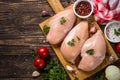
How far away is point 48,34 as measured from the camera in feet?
8.39

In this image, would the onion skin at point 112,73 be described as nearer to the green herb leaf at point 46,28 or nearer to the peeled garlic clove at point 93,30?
the peeled garlic clove at point 93,30

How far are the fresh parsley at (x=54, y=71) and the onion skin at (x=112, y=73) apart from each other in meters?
0.24

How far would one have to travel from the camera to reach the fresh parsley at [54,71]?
2.58m

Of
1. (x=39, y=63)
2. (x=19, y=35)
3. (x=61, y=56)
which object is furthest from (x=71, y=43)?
(x=19, y=35)

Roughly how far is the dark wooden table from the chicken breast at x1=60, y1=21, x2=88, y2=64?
0.51 feet

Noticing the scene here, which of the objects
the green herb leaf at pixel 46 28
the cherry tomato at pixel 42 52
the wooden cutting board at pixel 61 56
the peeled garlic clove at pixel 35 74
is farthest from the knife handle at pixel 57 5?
the peeled garlic clove at pixel 35 74

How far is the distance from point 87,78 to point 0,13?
0.63 meters

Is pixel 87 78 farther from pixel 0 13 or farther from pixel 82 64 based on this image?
pixel 0 13

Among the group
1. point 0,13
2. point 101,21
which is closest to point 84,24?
point 101,21

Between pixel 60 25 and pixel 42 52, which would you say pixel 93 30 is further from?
pixel 42 52

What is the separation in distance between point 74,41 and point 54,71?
0.22 meters

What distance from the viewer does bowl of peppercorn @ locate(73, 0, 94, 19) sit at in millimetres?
2533

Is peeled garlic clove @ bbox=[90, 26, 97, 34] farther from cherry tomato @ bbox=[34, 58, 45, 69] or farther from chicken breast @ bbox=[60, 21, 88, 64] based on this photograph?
cherry tomato @ bbox=[34, 58, 45, 69]

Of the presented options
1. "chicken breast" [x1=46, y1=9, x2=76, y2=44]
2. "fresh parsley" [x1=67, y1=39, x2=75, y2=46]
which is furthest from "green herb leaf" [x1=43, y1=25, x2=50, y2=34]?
"fresh parsley" [x1=67, y1=39, x2=75, y2=46]
